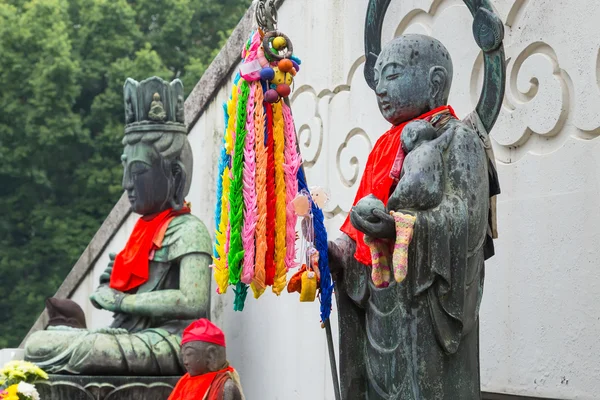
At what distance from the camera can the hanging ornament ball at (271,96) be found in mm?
4293

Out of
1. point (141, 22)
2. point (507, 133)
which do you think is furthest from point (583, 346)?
point (141, 22)

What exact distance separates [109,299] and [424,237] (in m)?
3.28

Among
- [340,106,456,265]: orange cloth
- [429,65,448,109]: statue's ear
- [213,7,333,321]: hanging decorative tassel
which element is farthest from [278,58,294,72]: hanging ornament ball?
[429,65,448,109]: statue's ear

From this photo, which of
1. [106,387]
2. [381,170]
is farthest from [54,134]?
[381,170]

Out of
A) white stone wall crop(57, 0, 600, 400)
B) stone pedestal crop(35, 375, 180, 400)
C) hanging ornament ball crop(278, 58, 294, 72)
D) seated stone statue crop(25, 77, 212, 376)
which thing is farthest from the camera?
seated stone statue crop(25, 77, 212, 376)

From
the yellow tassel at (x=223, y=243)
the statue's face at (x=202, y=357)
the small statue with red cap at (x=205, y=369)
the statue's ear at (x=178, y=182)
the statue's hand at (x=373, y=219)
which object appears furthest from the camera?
the statue's ear at (x=178, y=182)

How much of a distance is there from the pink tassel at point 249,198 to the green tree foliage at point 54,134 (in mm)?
9556

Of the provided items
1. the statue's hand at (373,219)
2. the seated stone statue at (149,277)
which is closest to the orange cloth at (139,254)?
the seated stone statue at (149,277)

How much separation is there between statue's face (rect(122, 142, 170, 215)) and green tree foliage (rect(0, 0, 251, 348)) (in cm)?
679

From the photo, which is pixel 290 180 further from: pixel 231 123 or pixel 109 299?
pixel 109 299

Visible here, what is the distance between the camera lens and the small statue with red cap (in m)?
5.77

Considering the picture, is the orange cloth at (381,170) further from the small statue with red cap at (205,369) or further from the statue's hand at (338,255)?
the small statue with red cap at (205,369)

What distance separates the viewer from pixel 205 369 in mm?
5895

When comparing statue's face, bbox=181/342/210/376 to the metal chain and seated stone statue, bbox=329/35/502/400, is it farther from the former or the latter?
the metal chain
